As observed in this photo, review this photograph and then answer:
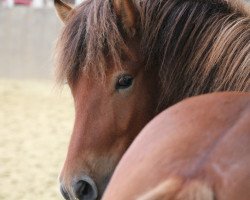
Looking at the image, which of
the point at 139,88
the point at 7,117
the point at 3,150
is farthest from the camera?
the point at 7,117

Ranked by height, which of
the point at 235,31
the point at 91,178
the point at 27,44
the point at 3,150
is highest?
the point at 235,31

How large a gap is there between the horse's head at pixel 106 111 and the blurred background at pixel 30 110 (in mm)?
273

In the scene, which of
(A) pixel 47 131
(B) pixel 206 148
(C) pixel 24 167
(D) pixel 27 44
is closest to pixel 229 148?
(B) pixel 206 148

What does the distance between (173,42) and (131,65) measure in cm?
21

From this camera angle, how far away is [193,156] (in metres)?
1.49

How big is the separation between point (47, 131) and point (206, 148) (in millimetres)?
6371

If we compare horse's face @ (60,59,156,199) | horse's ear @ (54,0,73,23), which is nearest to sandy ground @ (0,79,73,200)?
horse's ear @ (54,0,73,23)

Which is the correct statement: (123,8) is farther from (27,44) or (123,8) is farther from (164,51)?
(27,44)

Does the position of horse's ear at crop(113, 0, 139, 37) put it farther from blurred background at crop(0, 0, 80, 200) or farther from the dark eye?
blurred background at crop(0, 0, 80, 200)

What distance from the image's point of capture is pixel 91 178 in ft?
7.95

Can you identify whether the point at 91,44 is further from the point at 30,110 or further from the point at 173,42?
the point at 30,110

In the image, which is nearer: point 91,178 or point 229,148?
point 229,148

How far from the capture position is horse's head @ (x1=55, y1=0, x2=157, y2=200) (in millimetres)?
2436

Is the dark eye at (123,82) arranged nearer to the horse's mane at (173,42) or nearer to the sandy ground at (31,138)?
the horse's mane at (173,42)
